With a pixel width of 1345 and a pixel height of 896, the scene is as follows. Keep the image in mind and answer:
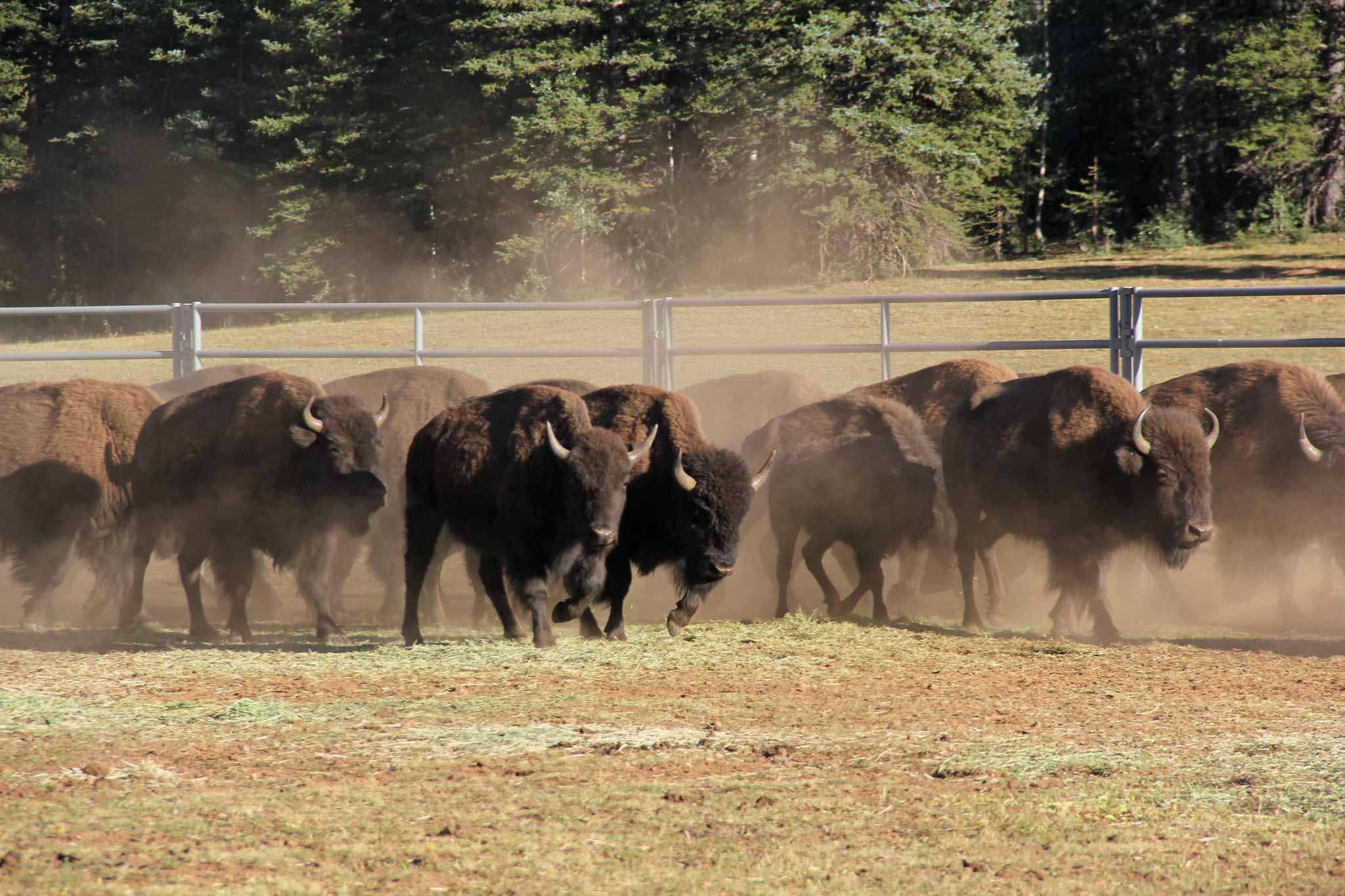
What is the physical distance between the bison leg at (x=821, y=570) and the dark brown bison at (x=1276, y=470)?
2.73 meters

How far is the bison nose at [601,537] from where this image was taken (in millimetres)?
8336

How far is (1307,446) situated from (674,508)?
4346 millimetres

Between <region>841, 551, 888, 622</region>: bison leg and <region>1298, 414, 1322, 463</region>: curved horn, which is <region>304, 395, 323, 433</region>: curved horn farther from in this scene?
<region>1298, 414, 1322, 463</region>: curved horn

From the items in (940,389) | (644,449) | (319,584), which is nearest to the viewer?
(644,449)

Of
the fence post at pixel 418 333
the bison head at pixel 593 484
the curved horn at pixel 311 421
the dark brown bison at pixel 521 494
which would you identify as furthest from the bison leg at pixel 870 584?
the fence post at pixel 418 333

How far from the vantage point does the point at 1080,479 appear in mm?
9484

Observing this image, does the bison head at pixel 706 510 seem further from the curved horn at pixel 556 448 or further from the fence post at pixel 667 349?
the fence post at pixel 667 349

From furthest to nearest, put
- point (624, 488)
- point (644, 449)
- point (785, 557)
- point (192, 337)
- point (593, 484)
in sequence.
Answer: point (192, 337) < point (785, 557) < point (644, 449) < point (624, 488) < point (593, 484)

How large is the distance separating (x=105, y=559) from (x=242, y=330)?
70.5ft

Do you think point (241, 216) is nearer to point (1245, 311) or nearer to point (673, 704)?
point (1245, 311)

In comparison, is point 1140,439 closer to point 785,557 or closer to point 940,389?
point 940,389

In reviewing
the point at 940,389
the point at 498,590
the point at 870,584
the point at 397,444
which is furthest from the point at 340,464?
the point at 940,389

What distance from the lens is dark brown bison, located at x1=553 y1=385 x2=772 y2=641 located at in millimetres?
8812

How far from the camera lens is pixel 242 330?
30.7 meters
